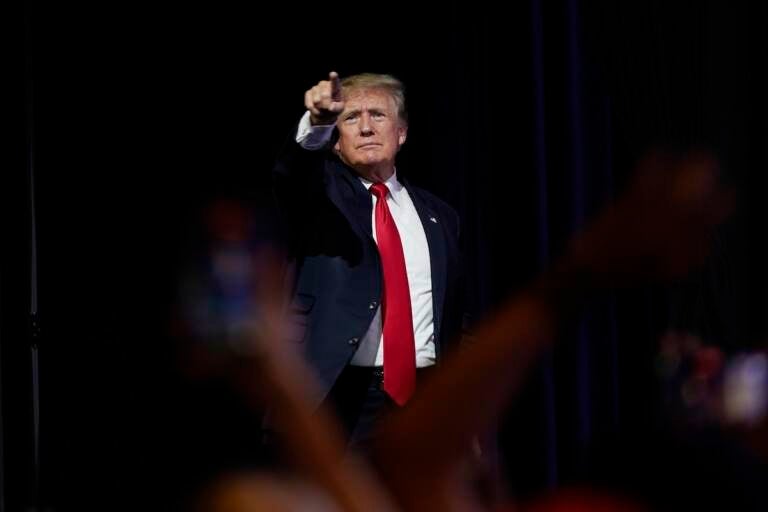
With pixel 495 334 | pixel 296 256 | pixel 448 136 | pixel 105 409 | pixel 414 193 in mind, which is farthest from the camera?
pixel 448 136

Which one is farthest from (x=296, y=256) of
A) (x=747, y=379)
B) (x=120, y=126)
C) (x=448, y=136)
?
(x=747, y=379)

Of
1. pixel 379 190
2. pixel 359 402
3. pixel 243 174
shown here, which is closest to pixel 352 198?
pixel 379 190

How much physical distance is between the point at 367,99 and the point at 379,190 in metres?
0.23

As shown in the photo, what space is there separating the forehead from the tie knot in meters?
0.19

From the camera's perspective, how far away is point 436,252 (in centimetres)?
193

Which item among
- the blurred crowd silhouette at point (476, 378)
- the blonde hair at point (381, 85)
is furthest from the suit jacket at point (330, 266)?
the blurred crowd silhouette at point (476, 378)

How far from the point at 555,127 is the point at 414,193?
0.64 metres

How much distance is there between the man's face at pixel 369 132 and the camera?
2.00m

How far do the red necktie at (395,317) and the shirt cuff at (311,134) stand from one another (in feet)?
0.83

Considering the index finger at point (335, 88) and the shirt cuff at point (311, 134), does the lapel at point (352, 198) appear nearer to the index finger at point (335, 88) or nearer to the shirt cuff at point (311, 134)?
the shirt cuff at point (311, 134)

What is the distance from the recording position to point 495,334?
420mm

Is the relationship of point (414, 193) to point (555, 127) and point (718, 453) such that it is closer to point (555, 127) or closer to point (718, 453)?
point (555, 127)

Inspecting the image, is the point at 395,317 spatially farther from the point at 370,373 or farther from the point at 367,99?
the point at 367,99

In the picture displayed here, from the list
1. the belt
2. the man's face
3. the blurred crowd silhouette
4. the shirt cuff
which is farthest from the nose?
the blurred crowd silhouette
